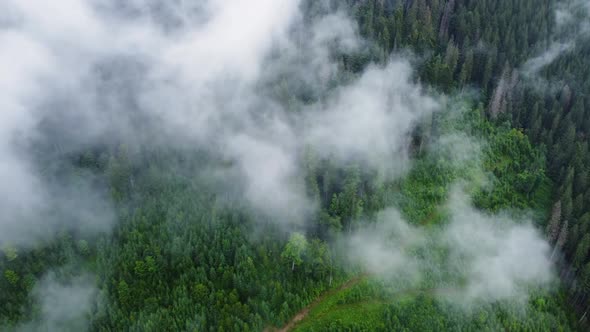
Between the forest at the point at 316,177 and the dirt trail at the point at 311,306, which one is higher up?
the forest at the point at 316,177

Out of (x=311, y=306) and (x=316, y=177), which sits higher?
(x=316, y=177)

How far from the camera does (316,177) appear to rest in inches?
5522

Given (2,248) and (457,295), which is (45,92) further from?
(457,295)

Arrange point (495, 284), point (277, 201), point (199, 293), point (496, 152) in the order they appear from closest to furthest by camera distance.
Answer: point (199, 293) → point (495, 284) → point (277, 201) → point (496, 152)

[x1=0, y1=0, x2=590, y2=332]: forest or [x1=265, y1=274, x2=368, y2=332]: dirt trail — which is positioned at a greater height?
[x1=0, y1=0, x2=590, y2=332]: forest

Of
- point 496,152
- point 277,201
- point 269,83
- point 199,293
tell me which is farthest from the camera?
point 269,83

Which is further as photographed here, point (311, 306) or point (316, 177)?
point (316, 177)

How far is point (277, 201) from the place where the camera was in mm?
135875

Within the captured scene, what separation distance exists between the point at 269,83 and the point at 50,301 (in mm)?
92941

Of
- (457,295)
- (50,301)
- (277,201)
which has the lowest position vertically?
(457,295)

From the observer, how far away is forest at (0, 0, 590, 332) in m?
118

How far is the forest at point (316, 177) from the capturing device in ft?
387

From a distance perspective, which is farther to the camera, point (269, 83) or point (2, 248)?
point (269, 83)

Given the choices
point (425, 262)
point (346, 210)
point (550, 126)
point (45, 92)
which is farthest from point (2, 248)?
point (550, 126)
